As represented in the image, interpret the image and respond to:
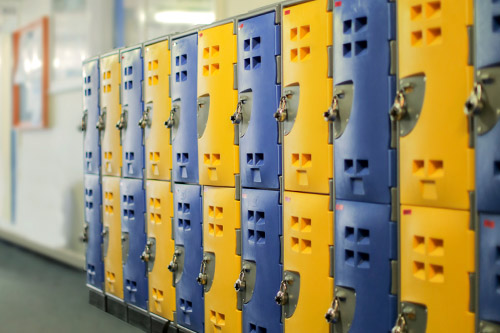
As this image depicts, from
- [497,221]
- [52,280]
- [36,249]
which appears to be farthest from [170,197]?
[36,249]

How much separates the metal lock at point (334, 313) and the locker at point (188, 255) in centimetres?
105

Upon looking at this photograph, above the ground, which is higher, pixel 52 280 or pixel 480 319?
pixel 480 319

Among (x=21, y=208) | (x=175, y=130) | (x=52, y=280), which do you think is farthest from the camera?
(x=21, y=208)

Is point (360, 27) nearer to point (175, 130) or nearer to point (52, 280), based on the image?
point (175, 130)

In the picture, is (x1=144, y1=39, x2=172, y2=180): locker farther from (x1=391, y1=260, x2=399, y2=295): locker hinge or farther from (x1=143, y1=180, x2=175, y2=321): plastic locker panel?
(x1=391, y1=260, x2=399, y2=295): locker hinge

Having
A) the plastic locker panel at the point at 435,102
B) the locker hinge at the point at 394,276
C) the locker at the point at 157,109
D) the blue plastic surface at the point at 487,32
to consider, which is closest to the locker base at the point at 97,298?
the locker at the point at 157,109

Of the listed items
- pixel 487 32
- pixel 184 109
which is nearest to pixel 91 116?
pixel 184 109

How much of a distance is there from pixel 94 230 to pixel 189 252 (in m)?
1.35

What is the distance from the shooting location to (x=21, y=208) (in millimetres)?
7266

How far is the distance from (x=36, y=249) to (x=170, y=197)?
3948 millimetres

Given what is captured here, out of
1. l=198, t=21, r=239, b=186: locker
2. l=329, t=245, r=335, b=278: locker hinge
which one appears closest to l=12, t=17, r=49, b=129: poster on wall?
l=198, t=21, r=239, b=186: locker

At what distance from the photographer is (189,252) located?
3297 millimetres

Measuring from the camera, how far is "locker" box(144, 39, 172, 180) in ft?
11.3

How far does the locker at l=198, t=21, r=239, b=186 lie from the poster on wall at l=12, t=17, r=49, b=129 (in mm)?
3732
